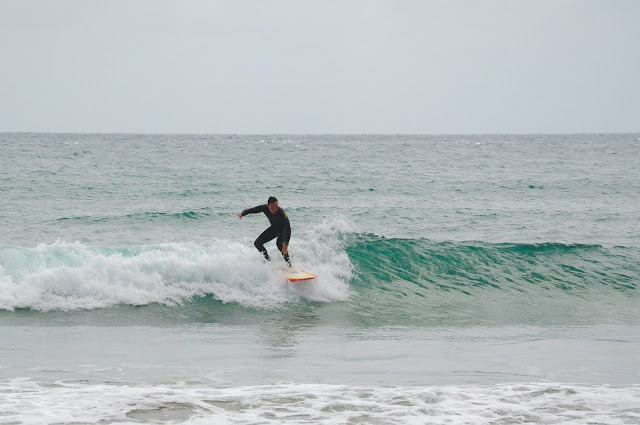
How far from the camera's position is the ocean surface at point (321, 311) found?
23.4 ft

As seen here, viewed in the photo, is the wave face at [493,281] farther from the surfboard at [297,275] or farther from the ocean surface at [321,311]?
the surfboard at [297,275]

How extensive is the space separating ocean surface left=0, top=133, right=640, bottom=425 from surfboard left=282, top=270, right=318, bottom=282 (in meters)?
0.17

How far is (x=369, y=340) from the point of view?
1047 cm

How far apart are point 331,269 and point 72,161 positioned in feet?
100

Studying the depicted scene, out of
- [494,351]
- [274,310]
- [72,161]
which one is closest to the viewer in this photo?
[494,351]

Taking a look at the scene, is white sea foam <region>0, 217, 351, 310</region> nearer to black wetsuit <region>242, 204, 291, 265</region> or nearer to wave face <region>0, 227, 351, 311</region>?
wave face <region>0, 227, 351, 311</region>

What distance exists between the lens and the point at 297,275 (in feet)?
44.1

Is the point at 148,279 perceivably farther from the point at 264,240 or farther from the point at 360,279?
the point at 360,279

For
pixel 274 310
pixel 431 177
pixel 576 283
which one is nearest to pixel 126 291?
pixel 274 310

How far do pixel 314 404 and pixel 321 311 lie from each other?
5.72m

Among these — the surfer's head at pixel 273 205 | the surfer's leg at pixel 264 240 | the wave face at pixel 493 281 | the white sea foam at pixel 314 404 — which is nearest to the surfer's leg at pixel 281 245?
the surfer's leg at pixel 264 240

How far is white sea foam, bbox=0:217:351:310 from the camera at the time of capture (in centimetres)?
1258

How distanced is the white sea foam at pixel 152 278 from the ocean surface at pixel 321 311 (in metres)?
0.04

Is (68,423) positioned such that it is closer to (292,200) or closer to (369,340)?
(369,340)
